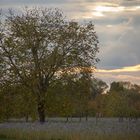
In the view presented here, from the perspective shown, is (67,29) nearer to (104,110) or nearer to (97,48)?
(97,48)

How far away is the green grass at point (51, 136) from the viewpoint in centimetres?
3312

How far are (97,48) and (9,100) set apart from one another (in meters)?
9.85

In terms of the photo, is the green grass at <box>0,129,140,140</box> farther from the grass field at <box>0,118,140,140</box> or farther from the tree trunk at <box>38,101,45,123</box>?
the tree trunk at <box>38,101,45,123</box>

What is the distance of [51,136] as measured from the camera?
1539 inches

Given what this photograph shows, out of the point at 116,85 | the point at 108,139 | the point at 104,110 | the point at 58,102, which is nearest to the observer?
the point at 108,139

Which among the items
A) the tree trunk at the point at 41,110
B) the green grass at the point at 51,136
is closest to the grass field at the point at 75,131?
the green grass at the point at 51,136

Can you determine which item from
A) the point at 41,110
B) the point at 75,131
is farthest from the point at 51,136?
the point at 41,110

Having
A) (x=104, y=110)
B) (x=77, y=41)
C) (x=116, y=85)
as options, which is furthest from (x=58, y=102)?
(x=116, y=85)

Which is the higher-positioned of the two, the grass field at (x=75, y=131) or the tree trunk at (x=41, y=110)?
the tree trunk at (x=41, y=110)

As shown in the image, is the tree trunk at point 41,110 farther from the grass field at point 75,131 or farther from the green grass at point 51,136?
the green grass at point 51,136

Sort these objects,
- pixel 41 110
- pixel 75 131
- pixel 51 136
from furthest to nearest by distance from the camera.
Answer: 1. pixel 41 110
2. pixel 51 136
3. pixel 75 131

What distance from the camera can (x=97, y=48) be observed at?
170 feet

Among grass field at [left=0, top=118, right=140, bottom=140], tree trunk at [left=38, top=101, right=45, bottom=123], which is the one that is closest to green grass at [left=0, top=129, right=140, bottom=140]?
grass field at [left=0, top=118, right=140, bottom=140]

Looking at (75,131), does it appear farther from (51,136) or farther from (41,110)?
(41,110)
